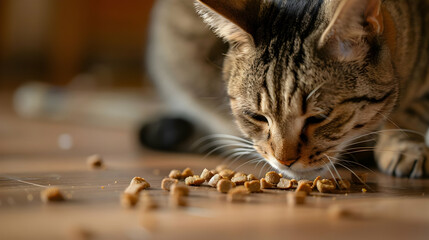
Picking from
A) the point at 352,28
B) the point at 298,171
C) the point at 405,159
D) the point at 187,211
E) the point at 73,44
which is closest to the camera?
the point at 187,211

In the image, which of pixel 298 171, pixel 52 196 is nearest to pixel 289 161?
pixel 298 171

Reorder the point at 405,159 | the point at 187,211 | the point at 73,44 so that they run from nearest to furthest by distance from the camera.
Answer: the point at 187,211, the point at 405,159, the point at 73,44

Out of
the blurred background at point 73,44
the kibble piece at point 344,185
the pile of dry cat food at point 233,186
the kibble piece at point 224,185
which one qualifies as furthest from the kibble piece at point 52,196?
the blurred background at point 73,44

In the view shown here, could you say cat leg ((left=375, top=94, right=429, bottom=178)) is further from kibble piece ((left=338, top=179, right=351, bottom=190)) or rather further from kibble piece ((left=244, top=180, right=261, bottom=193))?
kibble piece ((left=244, top=180, right=261, bottom=193))

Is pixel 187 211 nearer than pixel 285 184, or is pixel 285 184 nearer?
pixel 187 211

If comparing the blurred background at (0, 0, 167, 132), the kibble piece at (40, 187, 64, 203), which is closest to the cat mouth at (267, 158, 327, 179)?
the kibble piece at (40, 187, 64, 203)

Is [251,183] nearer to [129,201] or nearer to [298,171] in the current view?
[298,171]
